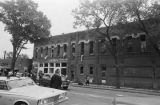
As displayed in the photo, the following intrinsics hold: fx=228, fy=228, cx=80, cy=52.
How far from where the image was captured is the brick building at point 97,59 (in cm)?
2811

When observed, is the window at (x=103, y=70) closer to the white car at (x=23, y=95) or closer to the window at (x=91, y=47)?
the window at (x=91, y=47)

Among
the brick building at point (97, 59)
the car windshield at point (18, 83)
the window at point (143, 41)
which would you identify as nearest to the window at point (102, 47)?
the brick building at point (97, 59)

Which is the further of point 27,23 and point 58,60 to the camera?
point 58,60

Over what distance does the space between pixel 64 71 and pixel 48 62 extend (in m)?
4.77

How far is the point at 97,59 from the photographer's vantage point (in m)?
34.0

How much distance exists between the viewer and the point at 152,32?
2362 cm

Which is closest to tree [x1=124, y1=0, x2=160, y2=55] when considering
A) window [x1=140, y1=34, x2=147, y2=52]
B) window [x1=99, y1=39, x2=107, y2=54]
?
window [x1=140, y1=34, x2=147, y2=52]

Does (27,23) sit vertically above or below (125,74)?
above

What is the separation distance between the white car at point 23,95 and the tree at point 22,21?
75.6ft

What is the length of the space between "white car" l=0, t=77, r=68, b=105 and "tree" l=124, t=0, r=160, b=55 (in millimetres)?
17591

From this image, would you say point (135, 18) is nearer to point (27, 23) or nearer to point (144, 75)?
point (144, 75)

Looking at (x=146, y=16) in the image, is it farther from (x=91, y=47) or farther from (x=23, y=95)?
(x=23, y=95)

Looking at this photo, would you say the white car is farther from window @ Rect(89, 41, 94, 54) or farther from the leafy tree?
window @ Rect(89, 41, 94, 54)

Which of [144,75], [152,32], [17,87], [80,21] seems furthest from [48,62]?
[17,87]
